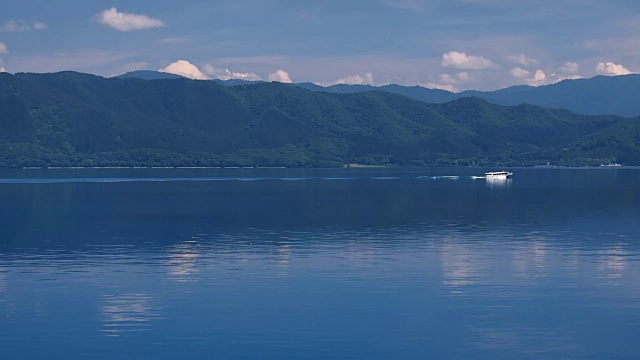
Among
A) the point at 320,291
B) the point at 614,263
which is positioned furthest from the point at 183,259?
the point at 614,263

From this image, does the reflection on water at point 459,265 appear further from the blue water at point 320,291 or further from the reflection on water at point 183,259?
the reflection on water at point 183,259

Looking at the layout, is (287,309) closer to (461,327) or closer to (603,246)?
(461,327)

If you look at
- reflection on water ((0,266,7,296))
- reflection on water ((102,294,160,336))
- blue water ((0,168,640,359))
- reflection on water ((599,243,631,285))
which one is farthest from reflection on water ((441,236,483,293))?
reflection on water ((0,266,7,296))

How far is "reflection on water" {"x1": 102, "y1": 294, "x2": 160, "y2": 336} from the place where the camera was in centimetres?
5984

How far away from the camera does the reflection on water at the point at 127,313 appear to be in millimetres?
59844

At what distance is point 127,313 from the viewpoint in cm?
6488

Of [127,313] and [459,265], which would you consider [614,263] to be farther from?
[127,313]

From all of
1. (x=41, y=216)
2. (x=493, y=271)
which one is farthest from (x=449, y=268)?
(x=41, y=216)

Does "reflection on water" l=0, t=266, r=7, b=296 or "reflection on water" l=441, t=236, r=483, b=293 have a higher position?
"reflection on water" l=0, t=266, r=7, b=296

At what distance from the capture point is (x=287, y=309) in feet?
218

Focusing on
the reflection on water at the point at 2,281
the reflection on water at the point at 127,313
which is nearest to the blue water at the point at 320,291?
the reflection on water at the point at 127,313

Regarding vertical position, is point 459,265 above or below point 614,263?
above

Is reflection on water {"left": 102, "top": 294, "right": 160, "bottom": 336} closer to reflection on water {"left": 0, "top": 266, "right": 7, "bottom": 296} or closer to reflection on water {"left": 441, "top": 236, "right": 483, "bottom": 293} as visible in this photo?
reflection on water {"left": 0, "top": 266, "right": 7, "bottom": 296}

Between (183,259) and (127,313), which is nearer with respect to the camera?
(127,313)
